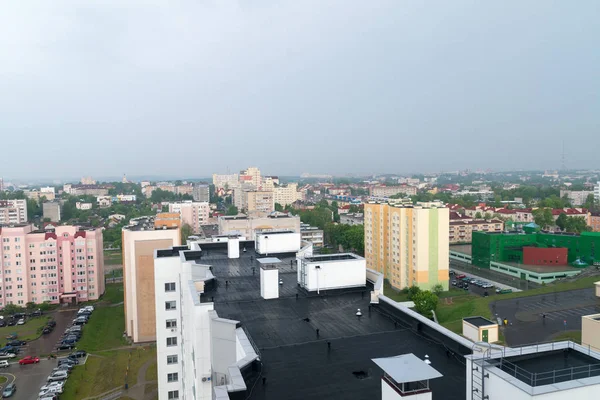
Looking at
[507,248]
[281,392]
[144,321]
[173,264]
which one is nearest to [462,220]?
[507,248]

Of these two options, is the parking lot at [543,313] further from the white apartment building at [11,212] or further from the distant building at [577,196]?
the distant building at [577,196]

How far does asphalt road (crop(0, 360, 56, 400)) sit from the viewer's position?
14836 mm

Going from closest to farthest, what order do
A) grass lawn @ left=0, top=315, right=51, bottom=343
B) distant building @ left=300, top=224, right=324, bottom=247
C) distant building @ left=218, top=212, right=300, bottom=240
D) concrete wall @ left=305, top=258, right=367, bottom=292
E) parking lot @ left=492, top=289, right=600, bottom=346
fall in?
concrete wall @ left=305, top=258, right=367, bottom=292, parking lot @ left=492, top=289, right=600, bottom=346, grass lawn @ left=0, top=315, right=51, bottom=343, distant building @ left=218, top=212, right=300, bottom=240, distant building @ left=300, top=224, right=324, bottom=247

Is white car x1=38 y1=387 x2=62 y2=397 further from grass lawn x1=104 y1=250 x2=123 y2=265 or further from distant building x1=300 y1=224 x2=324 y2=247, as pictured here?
distant building x1=300 y1=224 x2=324 y2=247

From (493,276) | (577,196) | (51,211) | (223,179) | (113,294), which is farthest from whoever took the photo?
(223,179)

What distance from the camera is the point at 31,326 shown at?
846 inches

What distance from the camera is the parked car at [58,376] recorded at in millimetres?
15492

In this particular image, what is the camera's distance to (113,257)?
1533 inches

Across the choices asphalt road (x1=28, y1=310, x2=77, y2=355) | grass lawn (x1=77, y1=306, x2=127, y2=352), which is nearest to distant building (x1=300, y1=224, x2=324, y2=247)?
grass lawn (x1=77, y1=306, x2=127, y2=352)

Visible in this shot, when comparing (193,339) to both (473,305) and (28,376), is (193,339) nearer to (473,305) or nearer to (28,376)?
(28,376)

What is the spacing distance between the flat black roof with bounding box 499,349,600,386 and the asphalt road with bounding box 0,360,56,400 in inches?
618

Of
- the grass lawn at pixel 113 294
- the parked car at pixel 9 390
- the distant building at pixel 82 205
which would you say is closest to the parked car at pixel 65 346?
the parked car at pixel 9 390

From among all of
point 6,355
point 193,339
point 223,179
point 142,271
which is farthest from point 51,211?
point 223,179

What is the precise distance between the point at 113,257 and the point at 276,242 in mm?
32538
